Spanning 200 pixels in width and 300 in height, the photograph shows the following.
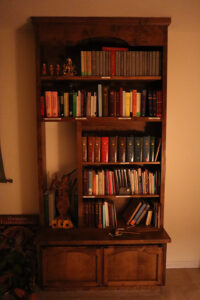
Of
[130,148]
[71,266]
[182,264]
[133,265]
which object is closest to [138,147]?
[130,148]

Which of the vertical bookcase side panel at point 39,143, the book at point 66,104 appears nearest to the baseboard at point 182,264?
the vertical bookcase side panel at point 39,143

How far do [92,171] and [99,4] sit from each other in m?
1.43

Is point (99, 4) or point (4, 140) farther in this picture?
point (4, 140)

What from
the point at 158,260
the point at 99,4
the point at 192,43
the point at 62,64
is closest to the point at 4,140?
the point at 62,64

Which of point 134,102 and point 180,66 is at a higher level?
point 180,66

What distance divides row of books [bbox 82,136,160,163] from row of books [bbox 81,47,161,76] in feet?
1.90

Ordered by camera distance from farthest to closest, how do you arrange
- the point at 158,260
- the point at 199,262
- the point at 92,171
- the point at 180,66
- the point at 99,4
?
the point at 199,262
the point at 180,66
the point at 92,171
the point at 158,260
the point at 99,4

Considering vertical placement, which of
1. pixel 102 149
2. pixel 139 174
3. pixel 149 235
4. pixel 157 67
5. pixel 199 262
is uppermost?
pixel 157 67

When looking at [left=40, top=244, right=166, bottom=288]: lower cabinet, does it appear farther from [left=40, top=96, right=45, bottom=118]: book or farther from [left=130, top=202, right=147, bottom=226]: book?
[left=40, top=96, right=45, bottom=118]: book

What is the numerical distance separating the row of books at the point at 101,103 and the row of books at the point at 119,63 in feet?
0.48

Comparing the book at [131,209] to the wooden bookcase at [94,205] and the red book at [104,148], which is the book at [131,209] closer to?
the wooden bookcase at [94,205]

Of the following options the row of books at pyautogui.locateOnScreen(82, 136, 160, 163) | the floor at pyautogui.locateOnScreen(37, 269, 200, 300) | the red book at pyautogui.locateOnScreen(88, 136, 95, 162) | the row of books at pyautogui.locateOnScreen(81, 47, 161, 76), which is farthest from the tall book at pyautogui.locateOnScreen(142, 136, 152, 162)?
the floor at pyautogui.locateOnScreen(37, 269, 200, 300)

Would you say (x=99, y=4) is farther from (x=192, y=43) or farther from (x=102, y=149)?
(x=102, y=149)

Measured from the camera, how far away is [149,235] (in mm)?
1957
